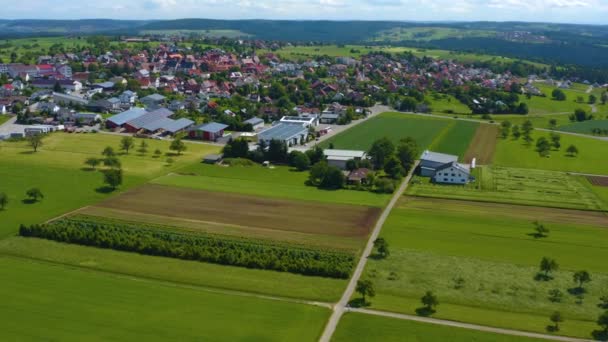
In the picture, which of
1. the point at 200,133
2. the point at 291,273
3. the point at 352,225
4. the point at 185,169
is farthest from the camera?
the point at 200,133

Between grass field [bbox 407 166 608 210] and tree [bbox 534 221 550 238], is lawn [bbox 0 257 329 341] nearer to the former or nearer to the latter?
tree [bbox 534 221 550 238]

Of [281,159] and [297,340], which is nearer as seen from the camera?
[297,340]

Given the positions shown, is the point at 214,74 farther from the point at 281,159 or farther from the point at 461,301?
the point at 461,301

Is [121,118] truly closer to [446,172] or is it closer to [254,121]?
[254,121]

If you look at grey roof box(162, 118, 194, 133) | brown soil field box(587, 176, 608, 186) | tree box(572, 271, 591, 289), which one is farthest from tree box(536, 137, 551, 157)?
grey roof box(162, 118, 194, 133)

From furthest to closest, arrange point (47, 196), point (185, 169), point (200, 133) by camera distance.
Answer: point (200, 133) < point (185, 169) < point (47, 196)

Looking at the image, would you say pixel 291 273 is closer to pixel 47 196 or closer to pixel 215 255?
pixel 215 255

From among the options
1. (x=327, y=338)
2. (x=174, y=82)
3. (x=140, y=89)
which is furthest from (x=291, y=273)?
(x=174, y=82)
